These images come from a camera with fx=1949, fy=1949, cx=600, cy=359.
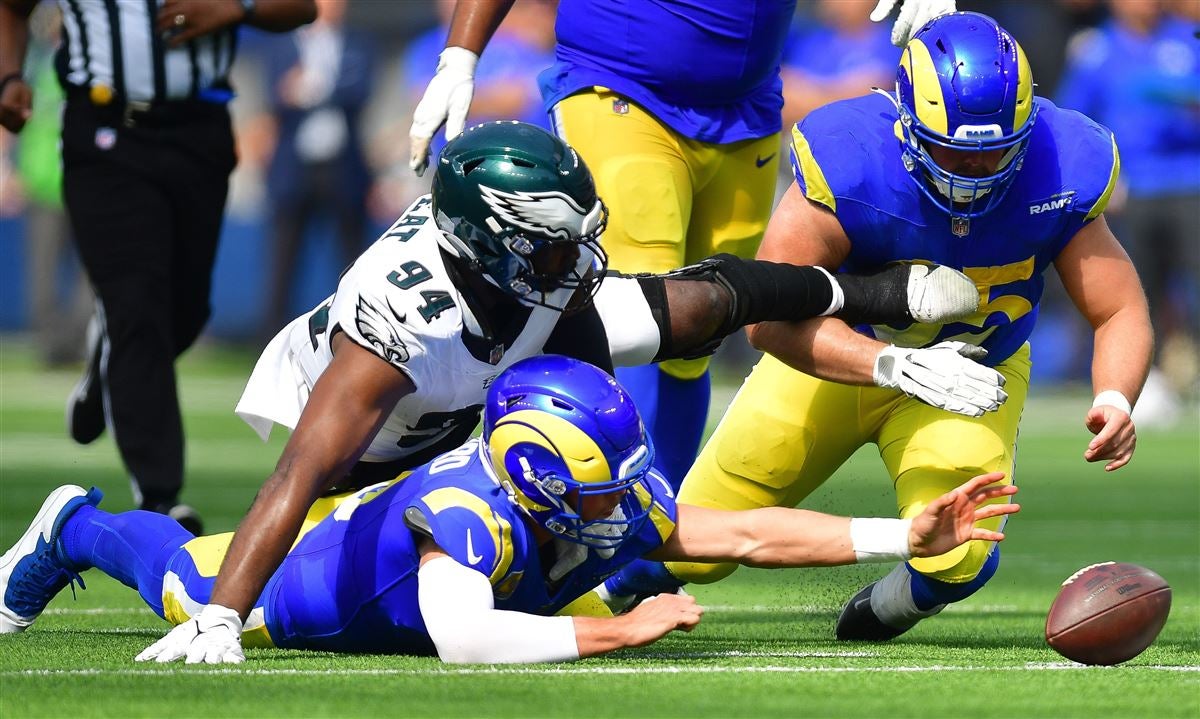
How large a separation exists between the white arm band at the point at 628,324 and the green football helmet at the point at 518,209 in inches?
12.2

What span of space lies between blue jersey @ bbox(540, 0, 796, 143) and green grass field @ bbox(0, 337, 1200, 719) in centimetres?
147

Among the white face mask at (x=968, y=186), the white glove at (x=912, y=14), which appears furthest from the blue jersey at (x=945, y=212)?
the white glove at (x=912, y=14)

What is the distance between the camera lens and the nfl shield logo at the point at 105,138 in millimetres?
6781

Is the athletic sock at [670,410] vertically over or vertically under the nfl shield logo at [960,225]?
under

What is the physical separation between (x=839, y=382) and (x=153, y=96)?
305 centimetres

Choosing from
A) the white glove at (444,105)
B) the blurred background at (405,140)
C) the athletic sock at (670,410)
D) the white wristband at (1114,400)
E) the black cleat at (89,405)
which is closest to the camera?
the white wristband at (1114,400)

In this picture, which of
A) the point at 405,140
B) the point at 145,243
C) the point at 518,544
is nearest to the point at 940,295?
the point at 518,544

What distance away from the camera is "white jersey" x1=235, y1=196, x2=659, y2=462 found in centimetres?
435

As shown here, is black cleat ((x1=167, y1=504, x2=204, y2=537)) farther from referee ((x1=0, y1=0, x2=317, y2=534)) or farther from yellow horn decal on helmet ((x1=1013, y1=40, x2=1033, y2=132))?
yellow horn decal on helmet ((x1=1013, y1=40, x2=1033, y2=132))

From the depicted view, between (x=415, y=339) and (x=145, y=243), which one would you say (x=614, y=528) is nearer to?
(x=415, y=339)

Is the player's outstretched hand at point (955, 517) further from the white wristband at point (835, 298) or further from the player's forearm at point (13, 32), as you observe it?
the player's forearm at point (13, 32)

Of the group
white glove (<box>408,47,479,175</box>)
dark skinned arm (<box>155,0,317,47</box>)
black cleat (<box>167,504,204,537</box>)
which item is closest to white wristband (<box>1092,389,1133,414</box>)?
white glove (<box>408,47,479,175</box>)

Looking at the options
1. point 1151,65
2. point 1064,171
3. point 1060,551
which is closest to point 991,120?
point 1064,171

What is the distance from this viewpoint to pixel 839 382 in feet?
16.2
